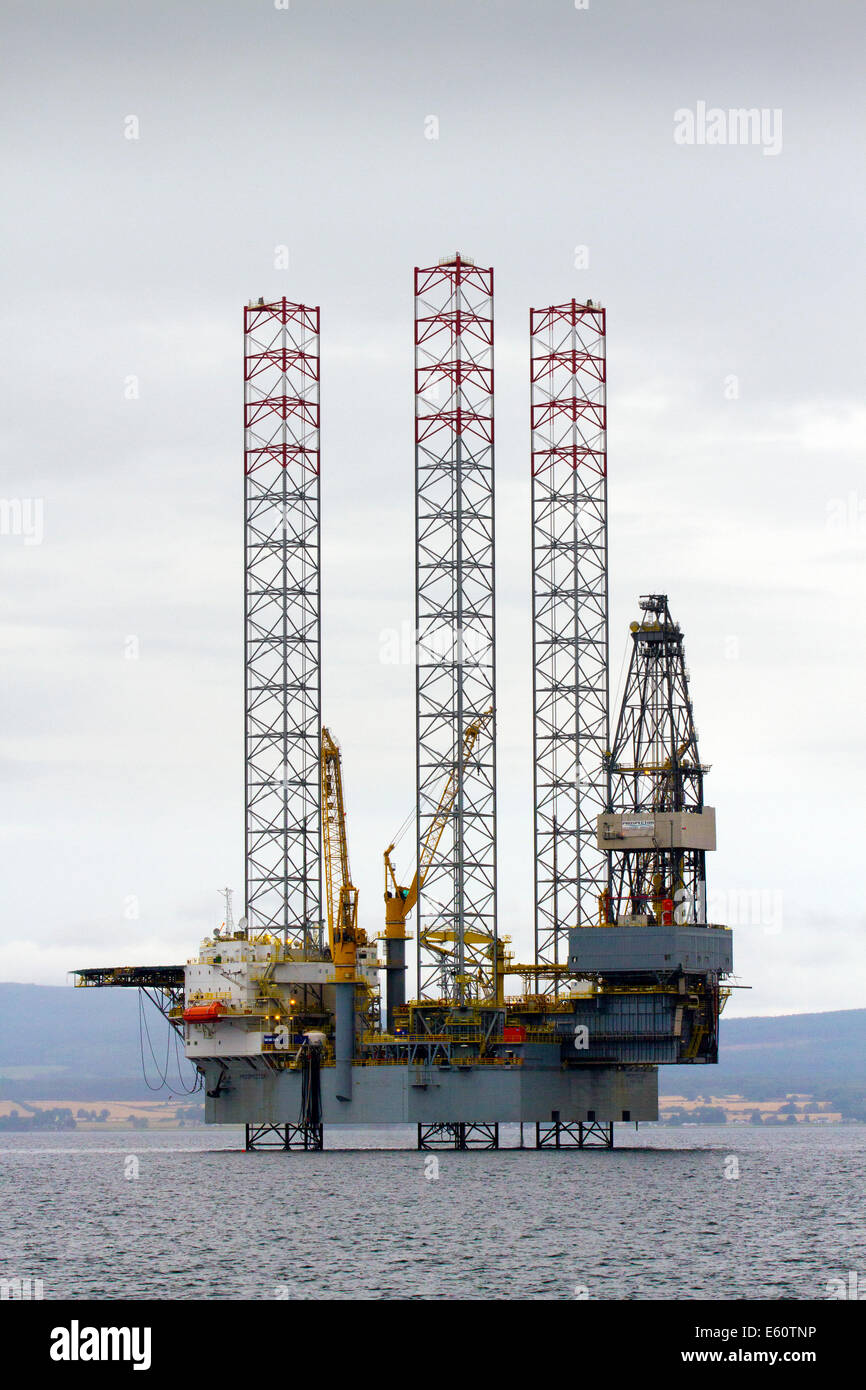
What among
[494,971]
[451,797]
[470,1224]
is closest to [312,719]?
[451,797]

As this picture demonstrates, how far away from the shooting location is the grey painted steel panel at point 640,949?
115 m

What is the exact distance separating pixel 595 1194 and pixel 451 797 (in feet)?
107

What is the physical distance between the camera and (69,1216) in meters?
91.4

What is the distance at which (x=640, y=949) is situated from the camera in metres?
116

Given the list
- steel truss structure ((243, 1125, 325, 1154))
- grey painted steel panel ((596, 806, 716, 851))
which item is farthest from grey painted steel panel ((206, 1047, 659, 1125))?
grey painted steel panel ((596, 806, 716, 851))

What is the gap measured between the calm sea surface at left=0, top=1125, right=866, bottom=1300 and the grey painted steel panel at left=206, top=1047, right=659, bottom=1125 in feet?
8.57

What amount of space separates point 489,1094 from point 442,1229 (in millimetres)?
41440

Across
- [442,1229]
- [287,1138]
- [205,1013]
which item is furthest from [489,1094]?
[442,1229]

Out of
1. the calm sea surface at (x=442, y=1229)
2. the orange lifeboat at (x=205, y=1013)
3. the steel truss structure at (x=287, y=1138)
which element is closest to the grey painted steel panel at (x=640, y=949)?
the calm sea surface at (x=442, y=1229)

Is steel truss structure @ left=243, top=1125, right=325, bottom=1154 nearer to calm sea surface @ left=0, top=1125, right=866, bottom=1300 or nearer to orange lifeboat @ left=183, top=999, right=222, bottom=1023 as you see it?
calm sea surface @ left=0, top=1125, right=866, bottom=1300

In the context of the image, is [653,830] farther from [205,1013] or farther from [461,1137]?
[205,1013]

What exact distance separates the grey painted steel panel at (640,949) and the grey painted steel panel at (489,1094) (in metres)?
7.10

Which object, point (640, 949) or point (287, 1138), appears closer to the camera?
point (640, 949)
